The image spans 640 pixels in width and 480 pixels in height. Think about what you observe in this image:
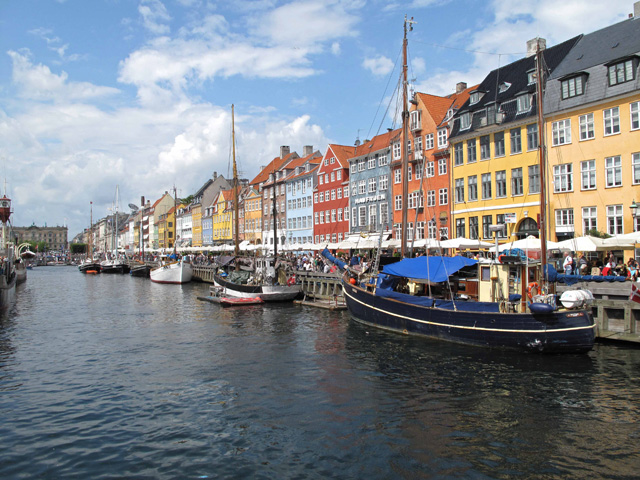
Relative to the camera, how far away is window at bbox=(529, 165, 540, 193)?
38875mm

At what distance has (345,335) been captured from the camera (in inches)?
989

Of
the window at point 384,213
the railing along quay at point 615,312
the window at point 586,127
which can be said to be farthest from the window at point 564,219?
the window at point 384,213

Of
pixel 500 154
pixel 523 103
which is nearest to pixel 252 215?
pixel 500 154

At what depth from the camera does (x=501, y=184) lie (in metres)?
42.1

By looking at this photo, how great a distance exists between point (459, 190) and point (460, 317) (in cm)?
2768

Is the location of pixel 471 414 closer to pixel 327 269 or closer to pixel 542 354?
pixel 542 354

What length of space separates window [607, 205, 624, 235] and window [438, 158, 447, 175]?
1695 centimetres

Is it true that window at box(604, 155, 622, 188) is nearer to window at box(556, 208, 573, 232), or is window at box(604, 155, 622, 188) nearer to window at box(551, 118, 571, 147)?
window at box(556, 208, 573, 232)

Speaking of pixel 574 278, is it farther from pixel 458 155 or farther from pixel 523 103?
pixel 458 155

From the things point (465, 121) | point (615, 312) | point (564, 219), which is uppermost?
point (465, 121)

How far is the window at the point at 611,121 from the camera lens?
34125 millimetres

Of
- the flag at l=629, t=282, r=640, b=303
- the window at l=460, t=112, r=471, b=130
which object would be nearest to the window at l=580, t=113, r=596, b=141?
Result: the window at l=460, t=112, r=471, b=130

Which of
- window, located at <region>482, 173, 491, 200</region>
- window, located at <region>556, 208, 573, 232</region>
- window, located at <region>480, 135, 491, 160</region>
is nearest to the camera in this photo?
window, located at <region>556, 208, 573, 232</region>

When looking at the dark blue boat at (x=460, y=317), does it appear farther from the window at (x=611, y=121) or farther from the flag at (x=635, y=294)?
the window at (x=611, y=121)
